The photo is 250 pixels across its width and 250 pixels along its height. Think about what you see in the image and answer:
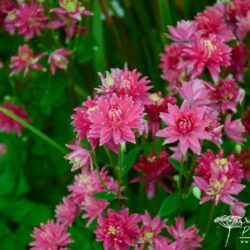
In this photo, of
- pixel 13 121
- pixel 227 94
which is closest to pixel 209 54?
pixel 227 94

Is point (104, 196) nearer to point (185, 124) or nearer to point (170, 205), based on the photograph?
point (170, 205)

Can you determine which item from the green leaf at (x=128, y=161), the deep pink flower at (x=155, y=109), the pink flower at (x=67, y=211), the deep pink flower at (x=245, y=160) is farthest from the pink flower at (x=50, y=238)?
the deep pink flower at (x=245, y=160)

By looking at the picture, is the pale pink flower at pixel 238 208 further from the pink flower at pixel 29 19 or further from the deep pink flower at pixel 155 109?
the pink flower at pixel 29 19

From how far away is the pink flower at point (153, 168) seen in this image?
1376mm

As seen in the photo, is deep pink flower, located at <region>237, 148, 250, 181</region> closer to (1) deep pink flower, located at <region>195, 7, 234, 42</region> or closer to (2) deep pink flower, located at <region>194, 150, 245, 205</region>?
(2) deep pink flower, located at <region>194, 150, 245, 205</region>

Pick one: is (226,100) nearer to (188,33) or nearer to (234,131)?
(234,131)

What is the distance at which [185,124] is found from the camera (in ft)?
3.82

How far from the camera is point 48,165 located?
6.79 feet

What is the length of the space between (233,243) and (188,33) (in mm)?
583

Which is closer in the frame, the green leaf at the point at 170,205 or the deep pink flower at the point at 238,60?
the green leaf at the point at 170,205

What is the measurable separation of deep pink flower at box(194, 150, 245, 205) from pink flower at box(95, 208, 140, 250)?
17cm

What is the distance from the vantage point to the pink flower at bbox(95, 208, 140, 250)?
1.23 meters

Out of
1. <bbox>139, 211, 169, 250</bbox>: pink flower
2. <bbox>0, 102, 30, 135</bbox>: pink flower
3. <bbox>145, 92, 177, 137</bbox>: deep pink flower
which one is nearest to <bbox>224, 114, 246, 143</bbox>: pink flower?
<bbox>145, 92, 177, 137</bbox>: deep pink flower

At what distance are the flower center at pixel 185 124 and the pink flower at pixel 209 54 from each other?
0.73 ft
